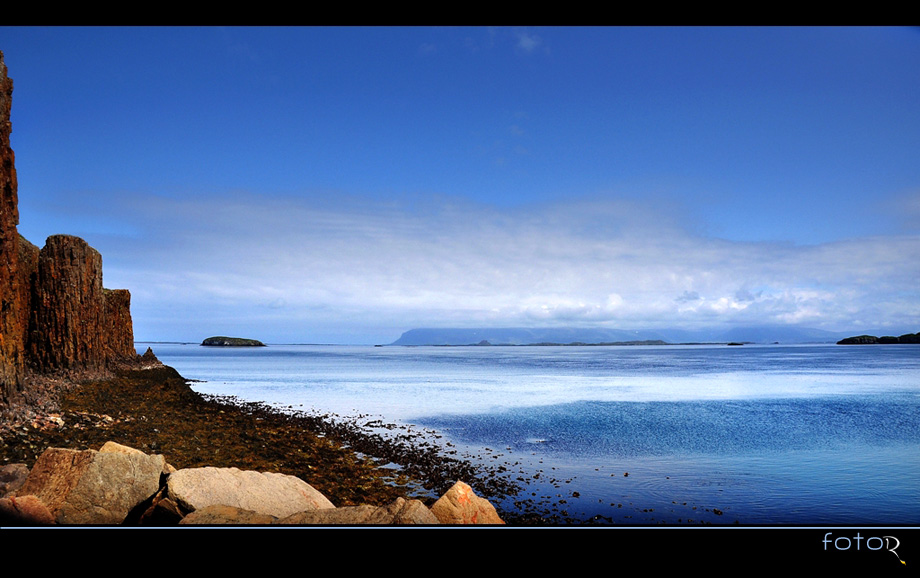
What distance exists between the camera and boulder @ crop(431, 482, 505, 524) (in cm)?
748

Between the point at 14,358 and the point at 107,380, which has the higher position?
the point at 14,358

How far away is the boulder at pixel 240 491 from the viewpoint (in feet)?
22.8

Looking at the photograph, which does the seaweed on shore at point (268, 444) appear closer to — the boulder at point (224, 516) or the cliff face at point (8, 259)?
the cliff face at point (8, 259)

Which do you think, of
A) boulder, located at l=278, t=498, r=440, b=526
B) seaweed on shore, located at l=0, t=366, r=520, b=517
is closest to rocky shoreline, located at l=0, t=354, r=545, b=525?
seaweed on shore, located at l=0, t=366, r=520, b=517

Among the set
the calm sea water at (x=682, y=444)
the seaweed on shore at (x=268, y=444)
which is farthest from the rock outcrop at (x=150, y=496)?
the calm sea water at (x=682, y=444)

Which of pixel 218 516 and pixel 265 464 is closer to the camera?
pixel 218 516

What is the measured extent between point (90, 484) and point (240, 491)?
6.44 ft

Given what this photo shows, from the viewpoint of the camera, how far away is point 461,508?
7590mm

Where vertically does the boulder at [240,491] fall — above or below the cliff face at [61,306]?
below

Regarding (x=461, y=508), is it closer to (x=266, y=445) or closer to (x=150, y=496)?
(x=150, y=496)
